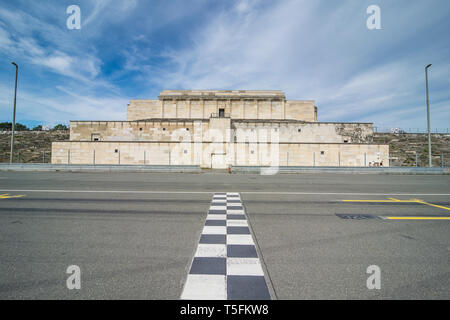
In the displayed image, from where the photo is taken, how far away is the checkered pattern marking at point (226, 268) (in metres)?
2.17

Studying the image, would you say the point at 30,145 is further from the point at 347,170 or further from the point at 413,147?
the point at 413,147

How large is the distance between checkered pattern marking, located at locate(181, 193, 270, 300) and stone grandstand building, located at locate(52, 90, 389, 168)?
2452 centimetres

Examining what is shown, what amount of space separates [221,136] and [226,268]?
32087 millimetres

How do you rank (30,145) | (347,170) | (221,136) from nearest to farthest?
(347,170) → (221,136) → (30,145)

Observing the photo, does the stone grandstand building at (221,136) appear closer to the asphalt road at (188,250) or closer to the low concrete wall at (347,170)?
the low concrete wall at (347,170)

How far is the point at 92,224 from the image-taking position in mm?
4516

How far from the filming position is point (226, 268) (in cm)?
268

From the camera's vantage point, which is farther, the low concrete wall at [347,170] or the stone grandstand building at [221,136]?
the stone grandstand building at [221,136]

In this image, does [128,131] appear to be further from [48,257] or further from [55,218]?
[48,257]

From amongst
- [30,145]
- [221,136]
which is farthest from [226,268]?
[30,145]

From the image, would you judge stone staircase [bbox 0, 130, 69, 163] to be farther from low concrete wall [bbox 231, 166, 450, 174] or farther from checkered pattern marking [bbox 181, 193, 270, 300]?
checkered pattern marking [bbox 181, 193, 270, 300]

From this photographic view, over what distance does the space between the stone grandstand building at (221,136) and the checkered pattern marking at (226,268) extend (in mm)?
24516

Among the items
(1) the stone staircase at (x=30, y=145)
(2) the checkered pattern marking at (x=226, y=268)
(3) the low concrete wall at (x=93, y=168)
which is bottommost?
(2) the checkered pattern marking at (x=226, y=268)

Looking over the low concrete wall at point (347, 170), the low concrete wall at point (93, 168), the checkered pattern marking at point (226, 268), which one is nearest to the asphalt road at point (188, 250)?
the checkered pattern marking at point (226, 268)
